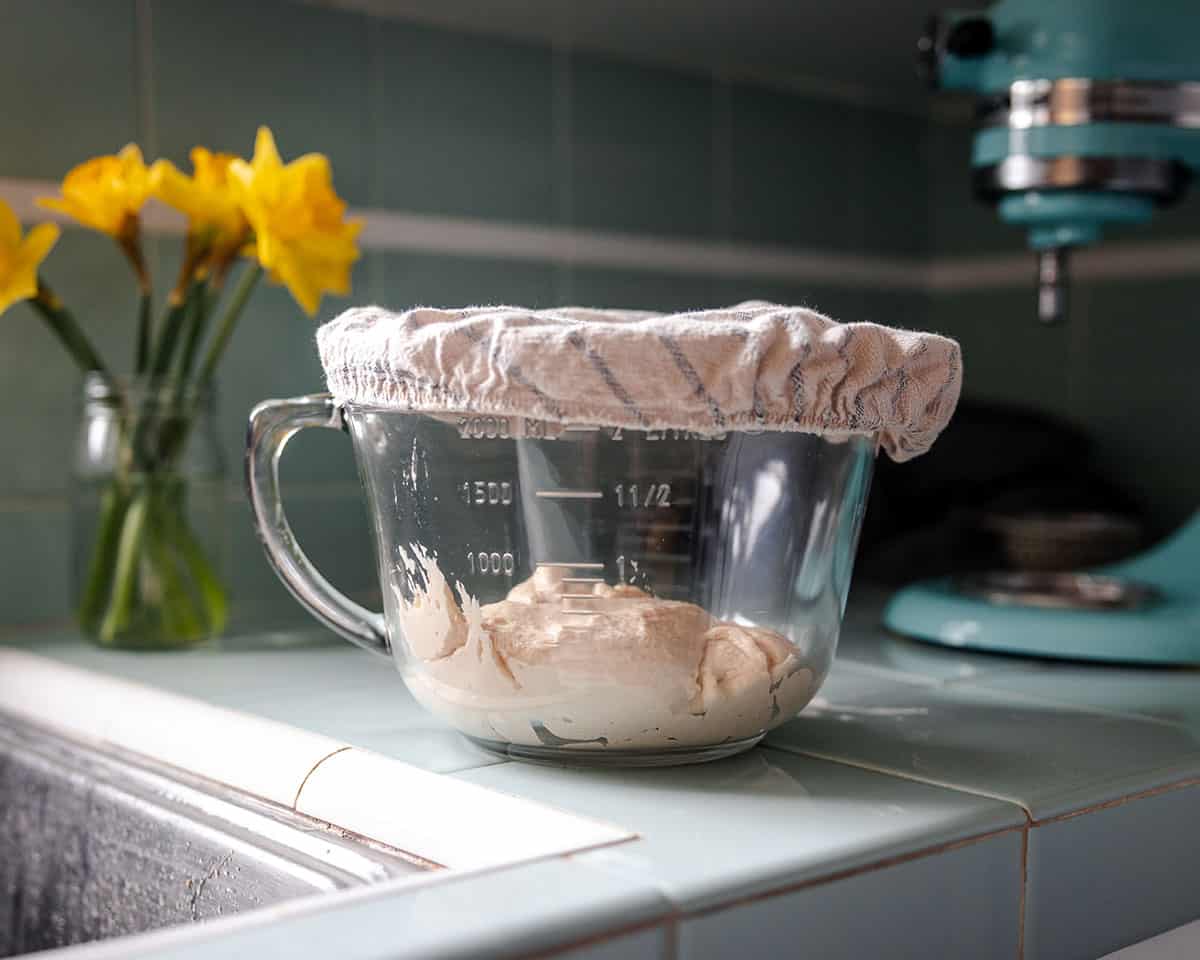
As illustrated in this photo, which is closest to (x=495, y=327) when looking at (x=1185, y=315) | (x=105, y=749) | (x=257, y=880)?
(x=257, y=880)

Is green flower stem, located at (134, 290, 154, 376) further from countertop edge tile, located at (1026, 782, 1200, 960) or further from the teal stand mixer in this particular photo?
countertop edge tile, located at (1026, 782, 1200, 960)

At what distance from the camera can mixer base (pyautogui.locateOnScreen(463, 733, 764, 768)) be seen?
0.61 metres

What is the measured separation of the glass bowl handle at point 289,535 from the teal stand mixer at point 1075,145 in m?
0.43

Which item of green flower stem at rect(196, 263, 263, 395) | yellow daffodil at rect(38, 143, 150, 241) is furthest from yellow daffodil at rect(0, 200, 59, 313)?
green flower stem at rect(196, 263, 263, 395)

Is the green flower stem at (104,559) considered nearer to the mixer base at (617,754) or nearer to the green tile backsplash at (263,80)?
the green tile backsplash at (263,80)

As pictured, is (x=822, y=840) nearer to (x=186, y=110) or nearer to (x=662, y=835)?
(x=662, y=835)

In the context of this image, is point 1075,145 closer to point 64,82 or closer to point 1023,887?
point 1023,887

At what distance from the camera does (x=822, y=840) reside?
1.73 ft

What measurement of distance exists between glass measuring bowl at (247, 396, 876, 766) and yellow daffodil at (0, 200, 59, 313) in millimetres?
373

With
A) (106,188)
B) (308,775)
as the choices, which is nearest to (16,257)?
(106,188)

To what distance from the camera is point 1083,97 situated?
0.94 m

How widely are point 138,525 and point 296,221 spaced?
0.23 m

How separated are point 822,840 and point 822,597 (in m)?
0.12

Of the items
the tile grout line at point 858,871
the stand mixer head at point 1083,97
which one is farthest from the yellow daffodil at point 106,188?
the tile grout line at point 858,871
